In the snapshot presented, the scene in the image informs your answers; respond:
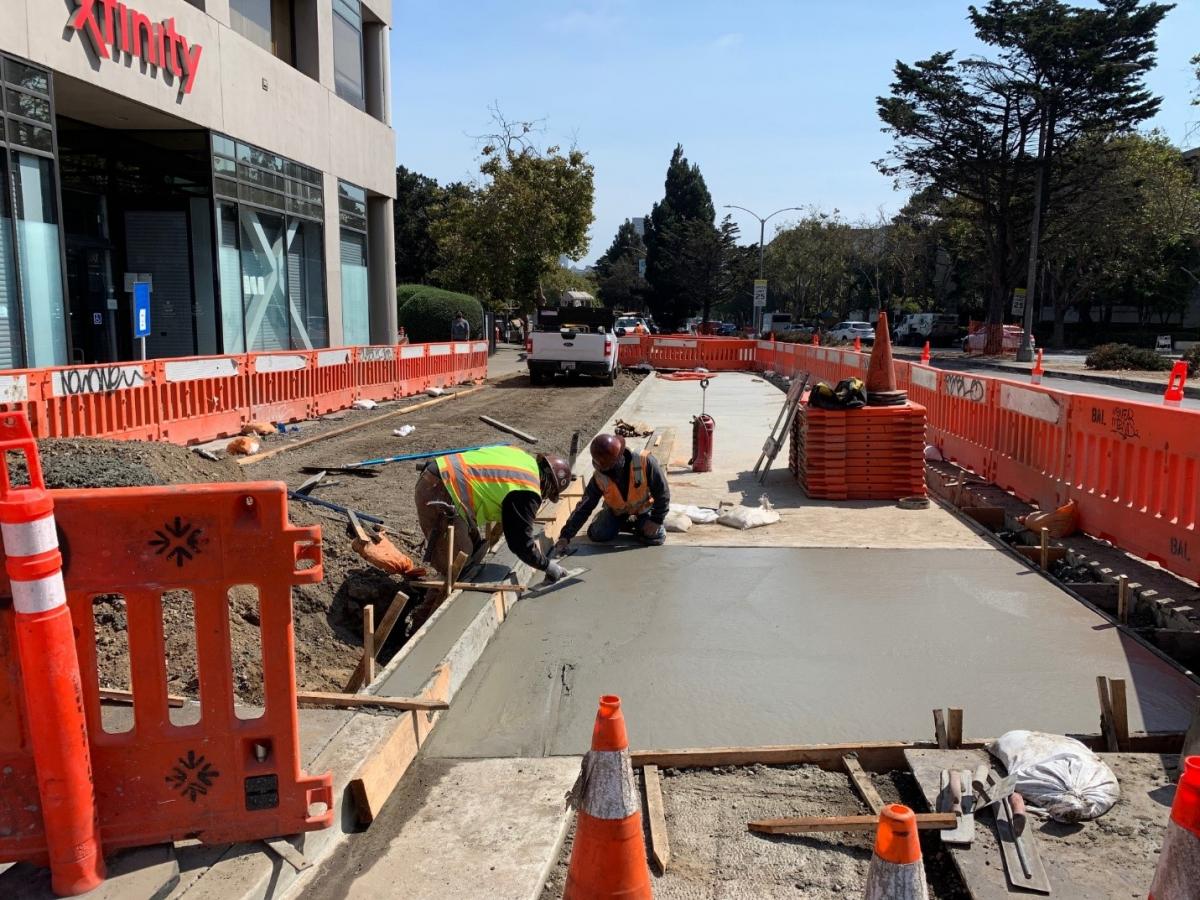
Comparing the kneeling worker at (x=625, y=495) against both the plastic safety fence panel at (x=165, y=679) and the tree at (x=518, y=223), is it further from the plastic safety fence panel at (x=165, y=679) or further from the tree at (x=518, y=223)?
the tree at (x=518, y=223)

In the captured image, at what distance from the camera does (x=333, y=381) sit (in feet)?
53.1

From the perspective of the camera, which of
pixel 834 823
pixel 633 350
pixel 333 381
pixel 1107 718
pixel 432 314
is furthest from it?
pixel 432 314

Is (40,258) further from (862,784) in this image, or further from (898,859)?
(898,859)

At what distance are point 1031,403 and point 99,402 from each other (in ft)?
30.9

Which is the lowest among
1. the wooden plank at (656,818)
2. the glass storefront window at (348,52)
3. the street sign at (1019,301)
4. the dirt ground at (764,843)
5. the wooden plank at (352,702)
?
the dirt ground at (764,843)

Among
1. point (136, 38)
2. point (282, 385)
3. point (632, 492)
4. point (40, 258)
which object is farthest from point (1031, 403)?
point (136, 38)

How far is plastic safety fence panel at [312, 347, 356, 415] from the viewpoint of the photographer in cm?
1548

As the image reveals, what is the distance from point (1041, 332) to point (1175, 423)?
55908 millimetres

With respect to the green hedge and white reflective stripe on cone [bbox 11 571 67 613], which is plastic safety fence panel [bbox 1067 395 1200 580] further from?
the green hedge

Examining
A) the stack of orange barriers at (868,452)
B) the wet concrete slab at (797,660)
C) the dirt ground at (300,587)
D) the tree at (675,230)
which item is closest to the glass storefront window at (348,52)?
the dirt ground at (300,587)

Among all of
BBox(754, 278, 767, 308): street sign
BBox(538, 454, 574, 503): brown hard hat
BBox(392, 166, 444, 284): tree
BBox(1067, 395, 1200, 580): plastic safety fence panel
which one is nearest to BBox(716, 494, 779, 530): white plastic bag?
BBox(538, 454, 574, 503): brown hard hat

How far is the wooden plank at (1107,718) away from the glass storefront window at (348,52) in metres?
21.7

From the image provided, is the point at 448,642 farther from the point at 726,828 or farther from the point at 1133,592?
the point at 1133,592

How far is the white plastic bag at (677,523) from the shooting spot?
7.59 m
